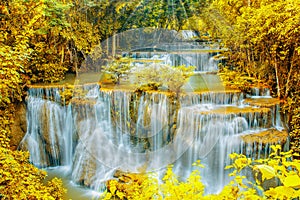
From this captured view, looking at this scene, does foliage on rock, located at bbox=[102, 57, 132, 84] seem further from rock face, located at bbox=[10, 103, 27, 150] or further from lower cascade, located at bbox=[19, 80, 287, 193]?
rock face, located at bbox=[10, 103, 27, 150]

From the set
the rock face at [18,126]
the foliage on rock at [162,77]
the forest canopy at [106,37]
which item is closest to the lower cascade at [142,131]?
the rock face at [18,126]

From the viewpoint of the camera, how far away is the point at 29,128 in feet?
24.4

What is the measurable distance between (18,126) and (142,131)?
370 cm

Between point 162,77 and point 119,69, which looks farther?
point 119,69

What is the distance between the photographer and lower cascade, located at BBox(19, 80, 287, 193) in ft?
19.1

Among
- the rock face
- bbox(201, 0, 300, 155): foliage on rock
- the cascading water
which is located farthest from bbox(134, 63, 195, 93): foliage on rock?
the rock face

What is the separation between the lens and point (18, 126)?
737 centimetres

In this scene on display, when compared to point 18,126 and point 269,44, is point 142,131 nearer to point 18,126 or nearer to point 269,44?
point 18,126

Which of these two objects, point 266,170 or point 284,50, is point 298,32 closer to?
point 284,50

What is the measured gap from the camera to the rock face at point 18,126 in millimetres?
7281

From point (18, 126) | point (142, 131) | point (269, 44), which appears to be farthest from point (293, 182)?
point (18, 126)

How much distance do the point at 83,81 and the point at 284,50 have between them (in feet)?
19.5

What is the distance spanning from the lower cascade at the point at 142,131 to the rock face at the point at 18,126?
0.15m

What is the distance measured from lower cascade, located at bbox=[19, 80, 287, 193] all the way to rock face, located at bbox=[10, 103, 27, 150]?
0.48ft
